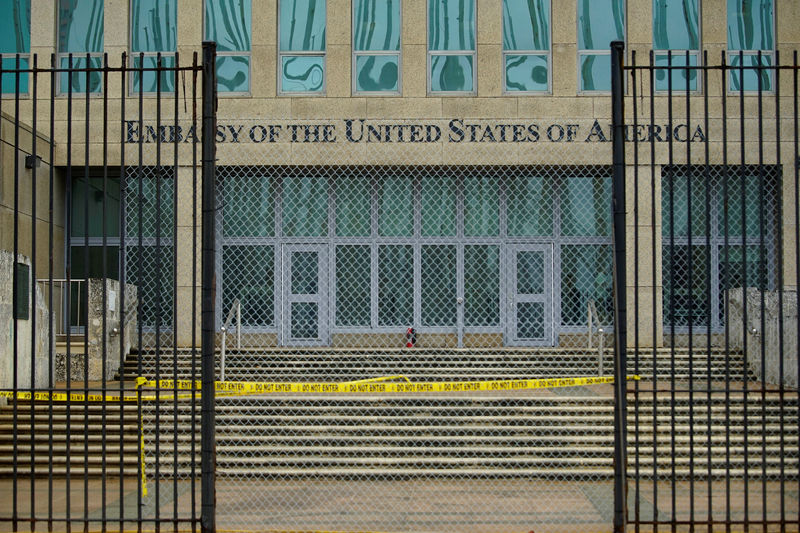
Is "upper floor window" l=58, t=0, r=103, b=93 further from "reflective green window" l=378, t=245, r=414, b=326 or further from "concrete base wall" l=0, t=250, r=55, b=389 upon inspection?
"reflective green window" l=378, t=245, r=414, b=326

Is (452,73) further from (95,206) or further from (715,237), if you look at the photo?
(95,206)

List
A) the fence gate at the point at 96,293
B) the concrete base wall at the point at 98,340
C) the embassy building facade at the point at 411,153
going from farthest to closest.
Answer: the embassy building facade at the point at 411,153 → the concrete base wall at the point at 98,340 → the fence gate at the point at 96,293

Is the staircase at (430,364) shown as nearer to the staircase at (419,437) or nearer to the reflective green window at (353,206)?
the staircase at (419,437)

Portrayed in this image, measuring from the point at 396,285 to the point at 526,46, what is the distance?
504cm

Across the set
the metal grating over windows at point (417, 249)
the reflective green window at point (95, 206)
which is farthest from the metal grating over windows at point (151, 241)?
the metal grating over windows at point (417, 249)

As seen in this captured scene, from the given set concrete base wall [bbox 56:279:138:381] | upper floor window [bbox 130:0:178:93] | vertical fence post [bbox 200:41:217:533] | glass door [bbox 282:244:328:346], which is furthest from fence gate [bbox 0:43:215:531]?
vertical fence post [bbox 200:41:217:533]

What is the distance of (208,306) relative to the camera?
19.8 feet

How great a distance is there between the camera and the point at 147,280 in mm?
15500

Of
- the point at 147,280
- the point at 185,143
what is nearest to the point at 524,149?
the point at 185,143

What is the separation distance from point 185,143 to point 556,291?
24.0 feet

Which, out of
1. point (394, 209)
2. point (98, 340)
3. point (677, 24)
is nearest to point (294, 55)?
point (394, 209)

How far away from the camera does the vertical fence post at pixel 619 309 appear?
5.85 metres

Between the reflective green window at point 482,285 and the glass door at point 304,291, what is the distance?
2650 mm

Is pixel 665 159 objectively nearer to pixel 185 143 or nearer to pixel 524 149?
pixel 524 149
